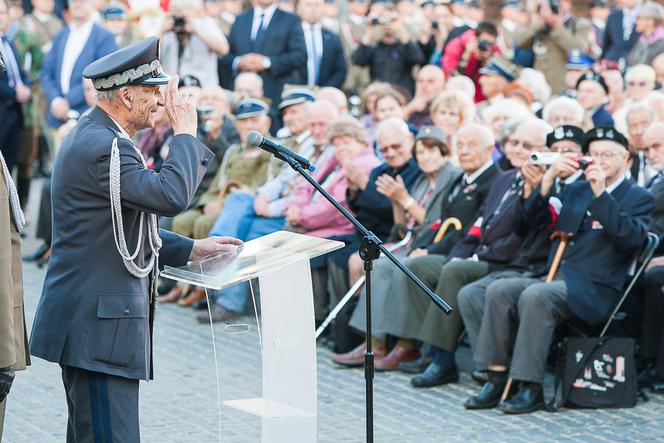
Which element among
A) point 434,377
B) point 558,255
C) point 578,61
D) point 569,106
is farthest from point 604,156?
point 578,61

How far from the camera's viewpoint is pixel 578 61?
43.3 feet

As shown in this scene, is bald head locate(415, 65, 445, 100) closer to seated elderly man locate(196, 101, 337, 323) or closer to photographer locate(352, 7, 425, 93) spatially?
seated elderly man locate(196, 101, 337, 323)

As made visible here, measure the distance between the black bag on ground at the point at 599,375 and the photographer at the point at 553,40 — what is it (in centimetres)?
676

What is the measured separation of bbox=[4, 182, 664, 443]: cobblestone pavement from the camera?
6.88 m

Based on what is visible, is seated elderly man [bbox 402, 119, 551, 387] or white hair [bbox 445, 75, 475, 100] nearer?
seated elderly man [bbox 402, 119, 551, 387]

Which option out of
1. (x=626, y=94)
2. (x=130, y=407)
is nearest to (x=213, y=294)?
(x=130, y=407)

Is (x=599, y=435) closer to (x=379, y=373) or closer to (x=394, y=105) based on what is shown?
(x=379, y=373)

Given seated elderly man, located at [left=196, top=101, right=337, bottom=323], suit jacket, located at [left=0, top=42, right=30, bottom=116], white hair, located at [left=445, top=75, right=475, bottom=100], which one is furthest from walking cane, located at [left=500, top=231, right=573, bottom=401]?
suit jacket, located at [left=0, top=42, right=30, bottom=116]

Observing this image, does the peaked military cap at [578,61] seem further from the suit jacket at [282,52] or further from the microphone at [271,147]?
the microphone at [271,147]

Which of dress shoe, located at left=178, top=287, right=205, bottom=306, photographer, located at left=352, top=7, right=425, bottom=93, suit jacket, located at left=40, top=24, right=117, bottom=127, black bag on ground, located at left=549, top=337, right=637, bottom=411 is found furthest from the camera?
photographer, located at left=352, top=7, right=425, bottom=93

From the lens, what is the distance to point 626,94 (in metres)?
12.0

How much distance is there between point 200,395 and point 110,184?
3.49m

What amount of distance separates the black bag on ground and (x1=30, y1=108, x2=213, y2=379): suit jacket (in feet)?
11.6

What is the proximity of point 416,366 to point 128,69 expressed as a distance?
4.31 meters
